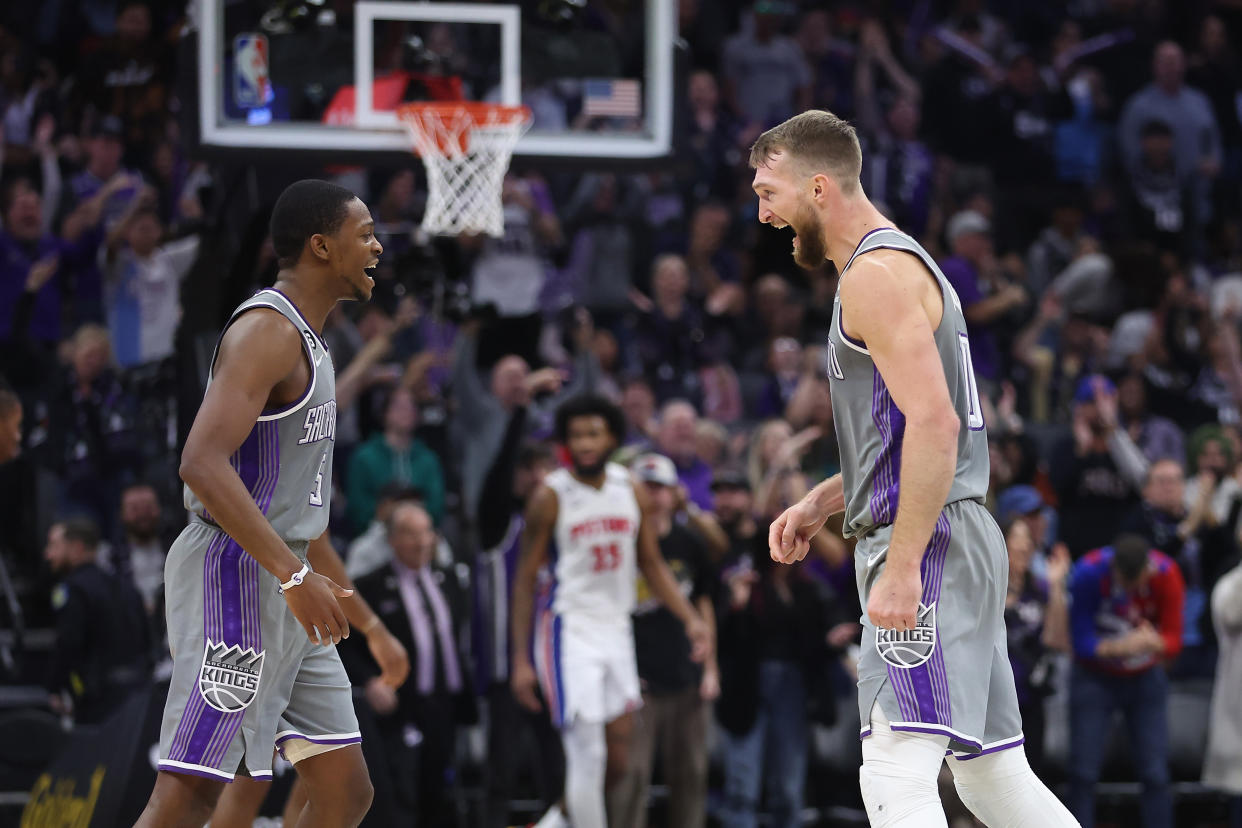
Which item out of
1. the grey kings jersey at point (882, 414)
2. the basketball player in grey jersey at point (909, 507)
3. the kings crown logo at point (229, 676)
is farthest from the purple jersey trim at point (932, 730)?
the kings crown logo at point (229, 676)

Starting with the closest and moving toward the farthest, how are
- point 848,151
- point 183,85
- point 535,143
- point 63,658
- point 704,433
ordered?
point 848,151
point 183,85
point 535,143
point 63,658
point 704,433

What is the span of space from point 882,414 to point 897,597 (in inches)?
20.5

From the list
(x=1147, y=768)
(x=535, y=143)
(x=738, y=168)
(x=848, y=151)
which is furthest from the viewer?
(x=738, y=168)

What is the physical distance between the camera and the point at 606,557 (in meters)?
9.14

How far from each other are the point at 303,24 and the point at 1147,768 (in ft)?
21.6

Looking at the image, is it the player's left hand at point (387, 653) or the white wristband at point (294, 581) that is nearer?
the white wristband at point (294, 581)

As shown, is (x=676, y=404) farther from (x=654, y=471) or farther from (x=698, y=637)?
(x=698, y=637)

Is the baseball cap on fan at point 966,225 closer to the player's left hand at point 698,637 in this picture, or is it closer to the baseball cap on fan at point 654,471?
the baseball cap on fan at point 654,471

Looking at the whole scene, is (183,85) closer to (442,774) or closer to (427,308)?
(427,308)

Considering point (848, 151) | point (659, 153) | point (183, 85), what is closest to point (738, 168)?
point (659, 153)

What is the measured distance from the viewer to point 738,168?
14273 millimetres

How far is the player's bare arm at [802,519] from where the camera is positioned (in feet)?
16.0

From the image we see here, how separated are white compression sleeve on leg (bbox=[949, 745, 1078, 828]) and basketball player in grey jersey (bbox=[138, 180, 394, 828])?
1.80 metres

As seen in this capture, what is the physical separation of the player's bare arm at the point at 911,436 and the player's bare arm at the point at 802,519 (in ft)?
2.03
